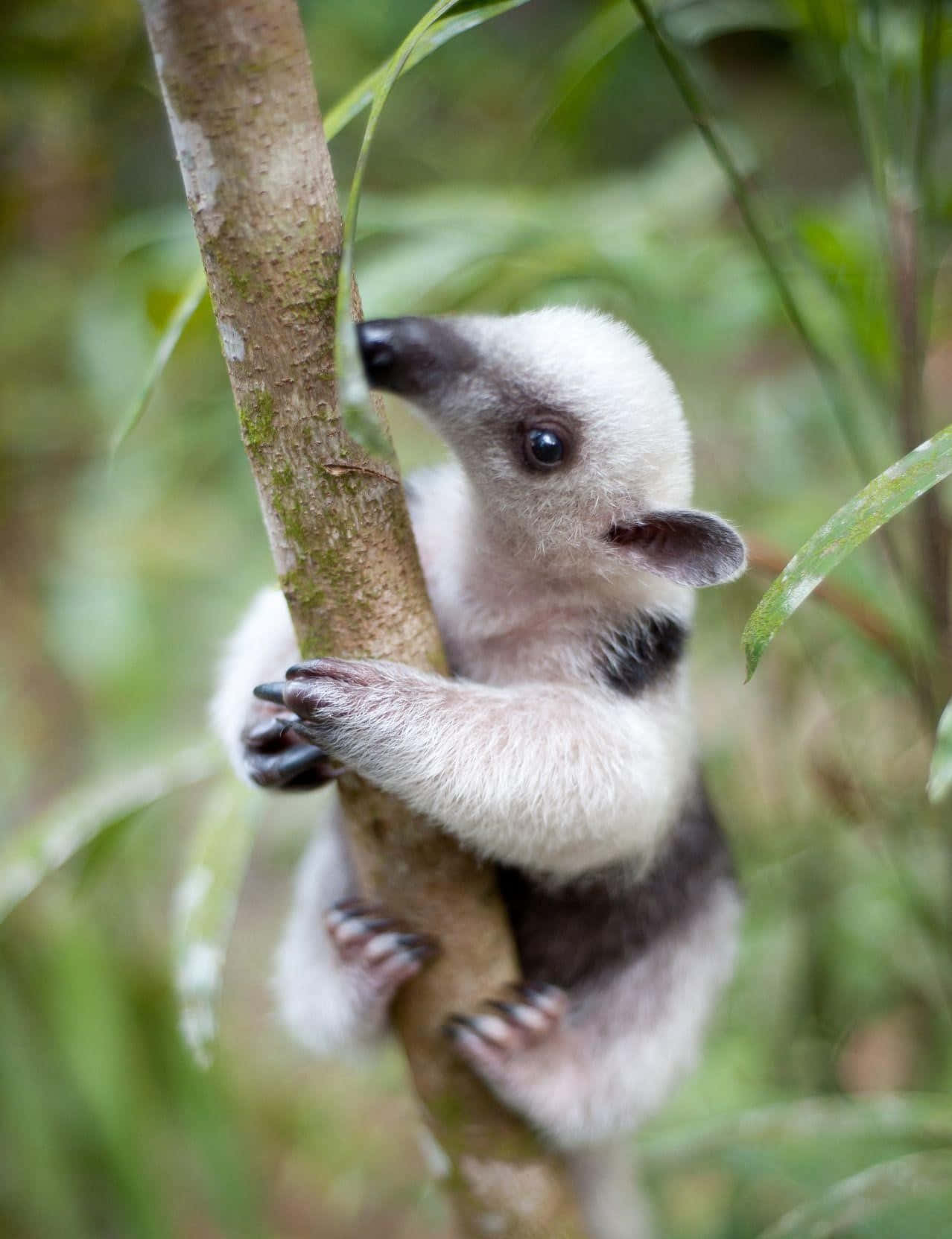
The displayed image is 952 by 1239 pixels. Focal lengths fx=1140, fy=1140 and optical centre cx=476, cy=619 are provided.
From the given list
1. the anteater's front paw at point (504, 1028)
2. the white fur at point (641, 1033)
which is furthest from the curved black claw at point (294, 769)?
the white fur at point (641, 1033)

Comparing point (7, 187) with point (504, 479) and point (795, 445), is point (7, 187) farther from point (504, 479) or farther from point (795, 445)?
point (504, 479)

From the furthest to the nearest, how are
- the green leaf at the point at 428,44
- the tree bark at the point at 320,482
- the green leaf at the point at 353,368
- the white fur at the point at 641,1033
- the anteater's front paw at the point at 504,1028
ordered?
the white fur at the point at 641,1033 < the anteater's front paw at the point at 504,1028 < the green leaf at the point at 428,44 < the tree bark at the point at 320,482 < the green leaf at the point at 353,368

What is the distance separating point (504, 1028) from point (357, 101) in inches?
45.3

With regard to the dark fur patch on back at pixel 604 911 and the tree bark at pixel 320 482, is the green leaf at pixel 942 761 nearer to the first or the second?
the tree bark at pixel 320 482

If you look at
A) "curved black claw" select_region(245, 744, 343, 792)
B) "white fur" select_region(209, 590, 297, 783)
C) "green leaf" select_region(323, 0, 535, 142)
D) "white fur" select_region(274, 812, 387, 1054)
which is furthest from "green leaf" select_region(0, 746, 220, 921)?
"green leaf" select_region(323, 0, 535, 142)

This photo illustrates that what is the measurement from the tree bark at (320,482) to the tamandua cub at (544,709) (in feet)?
0.14

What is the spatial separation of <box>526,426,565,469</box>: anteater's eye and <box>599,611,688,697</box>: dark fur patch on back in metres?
0.26

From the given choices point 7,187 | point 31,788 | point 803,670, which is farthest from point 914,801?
point 7,187

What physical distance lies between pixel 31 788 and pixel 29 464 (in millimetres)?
988

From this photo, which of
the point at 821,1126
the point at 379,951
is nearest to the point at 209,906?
the point at 379,951

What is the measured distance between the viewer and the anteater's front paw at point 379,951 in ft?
4.74

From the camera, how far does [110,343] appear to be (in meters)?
2.69

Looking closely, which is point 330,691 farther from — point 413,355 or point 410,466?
point 410,466

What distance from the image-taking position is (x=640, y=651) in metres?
1.56
